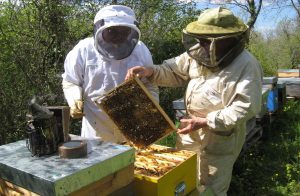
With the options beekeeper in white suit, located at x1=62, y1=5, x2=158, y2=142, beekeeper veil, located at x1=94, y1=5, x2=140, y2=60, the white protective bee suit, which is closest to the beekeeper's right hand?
beekeeper in white suit, located at x1=62, y1=5, x2=158, y2=142

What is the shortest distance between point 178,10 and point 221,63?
585 centimetres

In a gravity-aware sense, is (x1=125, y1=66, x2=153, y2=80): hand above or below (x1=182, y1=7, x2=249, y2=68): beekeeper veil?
below

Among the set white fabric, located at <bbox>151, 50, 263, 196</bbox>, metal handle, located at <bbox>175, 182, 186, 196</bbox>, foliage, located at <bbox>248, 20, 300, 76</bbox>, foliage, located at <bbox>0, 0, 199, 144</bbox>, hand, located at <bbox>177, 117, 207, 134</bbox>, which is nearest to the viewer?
metal handle, located at <bbox>175, 182, 186, 196</bbox>

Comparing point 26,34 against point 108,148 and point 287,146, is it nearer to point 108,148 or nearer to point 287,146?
point 108,148

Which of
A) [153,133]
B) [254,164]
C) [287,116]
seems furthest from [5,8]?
[287,116]

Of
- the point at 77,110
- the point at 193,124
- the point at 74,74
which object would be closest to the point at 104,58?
the point at 74,74

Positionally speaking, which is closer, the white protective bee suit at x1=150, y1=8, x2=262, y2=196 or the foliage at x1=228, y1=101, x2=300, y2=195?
the white protective bee suit at x1=150, y1=8, x2=262, y2=196

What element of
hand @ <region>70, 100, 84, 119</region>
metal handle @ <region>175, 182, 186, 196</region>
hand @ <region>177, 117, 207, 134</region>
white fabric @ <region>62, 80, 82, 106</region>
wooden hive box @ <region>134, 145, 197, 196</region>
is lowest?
metal handle @ <region>175, 182, 186, 196</region>

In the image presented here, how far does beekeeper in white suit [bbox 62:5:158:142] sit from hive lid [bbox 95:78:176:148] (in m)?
0.23

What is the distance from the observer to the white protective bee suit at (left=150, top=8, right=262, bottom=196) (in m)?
2.48

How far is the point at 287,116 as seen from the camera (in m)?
7.52

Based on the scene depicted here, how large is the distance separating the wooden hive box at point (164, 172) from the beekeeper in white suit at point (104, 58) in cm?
66

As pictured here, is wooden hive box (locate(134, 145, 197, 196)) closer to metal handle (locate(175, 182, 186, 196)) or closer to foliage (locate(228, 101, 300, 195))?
metal handle (locate(175, 182, 186, 196))

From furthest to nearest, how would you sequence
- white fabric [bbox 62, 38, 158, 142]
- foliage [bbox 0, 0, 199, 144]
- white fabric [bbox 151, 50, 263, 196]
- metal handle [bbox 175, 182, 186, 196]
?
foliage [bbox 0, 0, 199, 144], white fabric [bbox 62, 38, 158, 142], white fabric [bbox 151, 50, 263, 196], metal handle [bbox 175, 182, 186, 196]
